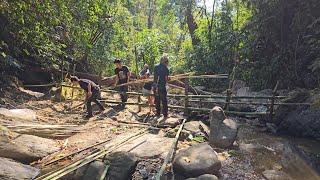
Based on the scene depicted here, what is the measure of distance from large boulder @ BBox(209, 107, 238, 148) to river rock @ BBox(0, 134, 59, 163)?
3472 mm

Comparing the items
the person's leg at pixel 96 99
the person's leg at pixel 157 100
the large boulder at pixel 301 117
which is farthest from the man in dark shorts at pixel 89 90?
the large boulder at pixel 301 117

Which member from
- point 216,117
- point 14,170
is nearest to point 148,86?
point 216,117

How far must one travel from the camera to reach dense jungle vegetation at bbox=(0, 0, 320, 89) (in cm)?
970

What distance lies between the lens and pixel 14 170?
4.62 m

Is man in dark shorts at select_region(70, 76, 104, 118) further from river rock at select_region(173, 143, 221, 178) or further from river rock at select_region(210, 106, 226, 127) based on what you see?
river rock at select_region(173, 143, 221, 178)

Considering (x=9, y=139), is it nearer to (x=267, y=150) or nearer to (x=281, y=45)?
(x=267, y=150)

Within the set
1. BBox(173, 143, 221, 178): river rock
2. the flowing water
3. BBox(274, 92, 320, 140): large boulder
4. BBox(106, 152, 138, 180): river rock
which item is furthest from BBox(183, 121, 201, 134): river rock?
BBox(274, 92, 320, 140): large boulder

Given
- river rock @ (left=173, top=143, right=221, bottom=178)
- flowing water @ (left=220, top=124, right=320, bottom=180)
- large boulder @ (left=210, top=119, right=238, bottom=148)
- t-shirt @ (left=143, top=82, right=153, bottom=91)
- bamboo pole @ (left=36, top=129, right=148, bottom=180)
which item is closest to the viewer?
bamboo pole @ (left=36, top=129, right=148, bottom=180)

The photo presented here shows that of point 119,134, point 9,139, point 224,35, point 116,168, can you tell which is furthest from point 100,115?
point 224,35

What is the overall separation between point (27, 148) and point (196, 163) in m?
3.29

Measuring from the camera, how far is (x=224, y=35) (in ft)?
52.7

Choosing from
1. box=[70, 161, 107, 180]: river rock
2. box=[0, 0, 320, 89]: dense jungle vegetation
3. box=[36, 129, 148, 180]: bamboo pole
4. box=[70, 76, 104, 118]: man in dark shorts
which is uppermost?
box=[0, 0, 320, 89]: dense jungle vegetation

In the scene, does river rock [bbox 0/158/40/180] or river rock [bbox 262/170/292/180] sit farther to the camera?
river rock [bbox 262/170/292/180]

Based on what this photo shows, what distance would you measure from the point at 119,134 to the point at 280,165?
12.1 ft
